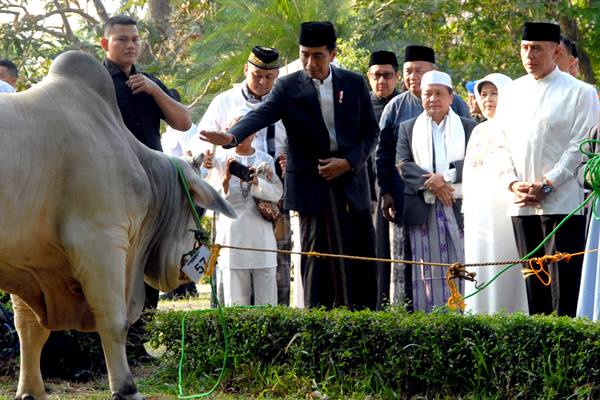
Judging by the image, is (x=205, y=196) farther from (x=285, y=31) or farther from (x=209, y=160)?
(x=285, y=31)

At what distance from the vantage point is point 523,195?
8656 mm

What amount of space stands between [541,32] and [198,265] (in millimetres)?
3576

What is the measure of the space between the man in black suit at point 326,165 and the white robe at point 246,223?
3.20 ft

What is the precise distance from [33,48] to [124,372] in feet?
63.5

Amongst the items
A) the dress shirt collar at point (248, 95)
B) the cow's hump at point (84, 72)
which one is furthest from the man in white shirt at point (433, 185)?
the cow's hump at point (84, 72)

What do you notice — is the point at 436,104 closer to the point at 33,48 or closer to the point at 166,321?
the point at 166,321

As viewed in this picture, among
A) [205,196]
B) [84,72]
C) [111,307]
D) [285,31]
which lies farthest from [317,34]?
[285,31]

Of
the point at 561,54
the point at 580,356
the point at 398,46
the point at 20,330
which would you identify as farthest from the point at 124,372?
the point at 398,46

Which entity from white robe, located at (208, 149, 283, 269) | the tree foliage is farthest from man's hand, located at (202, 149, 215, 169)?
Result: the tree foliage

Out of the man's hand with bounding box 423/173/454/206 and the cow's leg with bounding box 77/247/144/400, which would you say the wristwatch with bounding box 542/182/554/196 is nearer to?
the man's hand with bounding box 423/173/454/206

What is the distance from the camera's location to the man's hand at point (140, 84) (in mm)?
8227

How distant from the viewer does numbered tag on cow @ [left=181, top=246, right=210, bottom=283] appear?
6.90 metres

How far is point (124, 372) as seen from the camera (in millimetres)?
6379

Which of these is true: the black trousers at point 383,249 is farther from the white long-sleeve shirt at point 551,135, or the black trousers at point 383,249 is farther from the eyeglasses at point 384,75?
the white long-sleeve shirt at point 551,135
